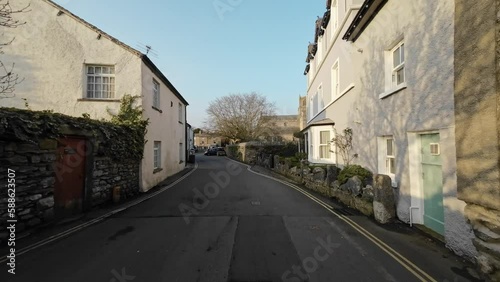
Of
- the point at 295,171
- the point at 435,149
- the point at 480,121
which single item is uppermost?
the point at 480,121

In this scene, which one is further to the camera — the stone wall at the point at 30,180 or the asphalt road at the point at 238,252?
the stone wall at the point at 30,180

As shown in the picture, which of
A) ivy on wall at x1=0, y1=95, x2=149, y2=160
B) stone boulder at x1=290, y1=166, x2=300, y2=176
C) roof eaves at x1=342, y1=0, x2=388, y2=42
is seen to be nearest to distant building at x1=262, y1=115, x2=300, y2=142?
stone boulder at x1=290, y1=166, x2=300, y2=176

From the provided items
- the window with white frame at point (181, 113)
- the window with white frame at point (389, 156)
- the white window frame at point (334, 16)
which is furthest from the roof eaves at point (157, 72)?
the window with white frame at point (389, 156)

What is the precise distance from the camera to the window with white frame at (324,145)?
46.4 ft

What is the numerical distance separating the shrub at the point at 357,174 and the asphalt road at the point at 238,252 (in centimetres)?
171

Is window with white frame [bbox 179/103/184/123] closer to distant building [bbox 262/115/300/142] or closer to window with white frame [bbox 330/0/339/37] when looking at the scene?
window with white frame [bbox 330/0/339/37]

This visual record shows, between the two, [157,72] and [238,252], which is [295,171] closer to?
[157,72]

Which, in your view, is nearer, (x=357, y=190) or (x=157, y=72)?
(x=357, y=190)

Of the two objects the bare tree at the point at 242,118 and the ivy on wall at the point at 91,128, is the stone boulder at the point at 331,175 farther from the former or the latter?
the bare tree at the point at 242,118

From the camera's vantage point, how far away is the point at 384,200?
6762 mm

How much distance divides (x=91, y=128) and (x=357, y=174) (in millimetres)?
8820

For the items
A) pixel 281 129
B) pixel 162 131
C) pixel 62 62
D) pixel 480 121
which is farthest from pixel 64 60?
pixel 281 129

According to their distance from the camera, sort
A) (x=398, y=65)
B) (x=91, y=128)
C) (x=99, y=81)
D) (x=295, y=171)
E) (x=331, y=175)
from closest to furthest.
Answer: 1. (x=398, y=65)
2. (x=91, y=128)
3. (x=331, y=175)
4. (x=99, y=81)
5. (x=295, y=171)

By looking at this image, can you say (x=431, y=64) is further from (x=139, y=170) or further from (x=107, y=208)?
(x=139, y=170)
